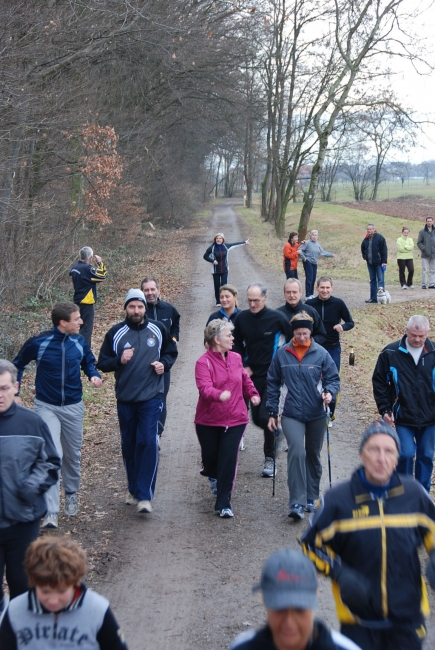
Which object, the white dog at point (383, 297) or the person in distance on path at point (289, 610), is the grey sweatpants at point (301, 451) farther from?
the white dog at point (383, 297)

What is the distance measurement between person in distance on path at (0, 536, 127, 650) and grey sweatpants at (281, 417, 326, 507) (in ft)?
13.1

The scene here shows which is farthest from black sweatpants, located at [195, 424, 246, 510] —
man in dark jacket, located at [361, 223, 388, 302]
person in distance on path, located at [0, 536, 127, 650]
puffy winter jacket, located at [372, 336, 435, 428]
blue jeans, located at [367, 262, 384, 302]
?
blue jeans, located at [367, 262, 384, 302]

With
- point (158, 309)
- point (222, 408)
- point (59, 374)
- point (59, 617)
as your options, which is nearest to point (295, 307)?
point (158, 309)

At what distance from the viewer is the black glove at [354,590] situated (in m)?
3.64

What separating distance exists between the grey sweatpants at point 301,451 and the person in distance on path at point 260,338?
37.5 inches

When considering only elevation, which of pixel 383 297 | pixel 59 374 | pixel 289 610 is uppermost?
pixel 289 610

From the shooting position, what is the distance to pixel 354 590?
363cm

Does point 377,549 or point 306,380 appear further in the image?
point 306,380

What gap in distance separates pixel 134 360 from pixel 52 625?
421 cm

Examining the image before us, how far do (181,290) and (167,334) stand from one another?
15.5m

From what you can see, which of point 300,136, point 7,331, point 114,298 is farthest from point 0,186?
point 300,136

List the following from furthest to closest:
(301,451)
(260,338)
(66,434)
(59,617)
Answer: (260,338), (66,434), (301,451), (59,617)

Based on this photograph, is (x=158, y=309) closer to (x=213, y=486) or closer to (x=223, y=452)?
(x=213, y=486)

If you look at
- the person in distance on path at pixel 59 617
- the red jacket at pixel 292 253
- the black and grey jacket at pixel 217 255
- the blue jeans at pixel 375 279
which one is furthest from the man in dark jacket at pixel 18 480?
the blue jeans at pixel 375 279
